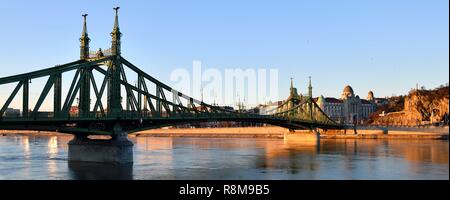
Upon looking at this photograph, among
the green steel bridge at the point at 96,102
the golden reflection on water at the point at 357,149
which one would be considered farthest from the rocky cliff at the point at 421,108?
the green steel bridge at the point at 96,102

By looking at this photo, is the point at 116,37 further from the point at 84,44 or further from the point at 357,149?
the point at 357,149

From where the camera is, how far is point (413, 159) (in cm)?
5897

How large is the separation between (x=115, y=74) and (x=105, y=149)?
9.65m

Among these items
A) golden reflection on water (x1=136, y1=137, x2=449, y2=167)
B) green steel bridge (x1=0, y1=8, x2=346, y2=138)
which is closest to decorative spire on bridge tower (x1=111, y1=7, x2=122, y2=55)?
green steel bridge (x1=0, y1=8, x2=346, y2=138)

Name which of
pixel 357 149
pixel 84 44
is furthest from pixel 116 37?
pixel 357 149

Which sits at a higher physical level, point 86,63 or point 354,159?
point 86,63

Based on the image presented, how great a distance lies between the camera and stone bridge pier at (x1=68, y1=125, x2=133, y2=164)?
2073 inches

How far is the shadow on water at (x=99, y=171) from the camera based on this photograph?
42.6 meters

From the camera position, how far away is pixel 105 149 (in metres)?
52.9
